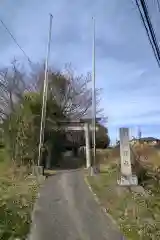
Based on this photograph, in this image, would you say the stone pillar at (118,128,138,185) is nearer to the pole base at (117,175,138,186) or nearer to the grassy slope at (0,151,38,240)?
the pole base at (117,175,138,186)

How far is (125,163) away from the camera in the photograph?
16406 mm

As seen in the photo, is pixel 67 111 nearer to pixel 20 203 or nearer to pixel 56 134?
pixel 56 134

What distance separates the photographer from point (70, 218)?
36.2ft

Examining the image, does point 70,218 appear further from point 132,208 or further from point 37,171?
point 37,171

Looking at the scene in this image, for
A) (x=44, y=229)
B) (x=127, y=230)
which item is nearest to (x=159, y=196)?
(x=127, y=230)

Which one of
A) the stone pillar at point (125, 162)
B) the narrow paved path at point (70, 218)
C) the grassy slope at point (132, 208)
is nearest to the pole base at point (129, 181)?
the stone pillar at point (125, 162)

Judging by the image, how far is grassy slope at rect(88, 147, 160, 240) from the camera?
10.0m

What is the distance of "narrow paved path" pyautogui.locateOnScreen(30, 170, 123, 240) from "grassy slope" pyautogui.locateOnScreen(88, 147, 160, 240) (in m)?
0.42

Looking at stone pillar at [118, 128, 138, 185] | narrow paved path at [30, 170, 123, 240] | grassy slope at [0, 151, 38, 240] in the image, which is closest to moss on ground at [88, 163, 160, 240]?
narrow paved path at [30, 170, 123, 240]

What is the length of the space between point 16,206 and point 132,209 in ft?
12.9

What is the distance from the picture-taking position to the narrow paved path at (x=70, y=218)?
9.42 metres

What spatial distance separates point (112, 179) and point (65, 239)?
9707mm

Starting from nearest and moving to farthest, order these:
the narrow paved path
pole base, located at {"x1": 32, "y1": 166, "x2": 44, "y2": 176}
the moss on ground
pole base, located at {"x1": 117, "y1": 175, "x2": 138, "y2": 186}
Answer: the narrow paved path
the moss on ground
pole base, located at {"x1": 117, "y1": 175, "x2": 138, "y2": 186}
pole base, located at {"x1": 32, "y1": 166, "x2": 44, "y2": 176}

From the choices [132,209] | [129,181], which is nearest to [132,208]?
[132,209]
